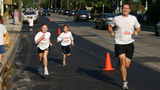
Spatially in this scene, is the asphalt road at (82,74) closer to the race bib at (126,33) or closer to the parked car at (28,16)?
the race bib at (126,33)

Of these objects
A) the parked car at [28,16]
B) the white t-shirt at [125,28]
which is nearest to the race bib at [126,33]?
the white t-shirt at [125,28]

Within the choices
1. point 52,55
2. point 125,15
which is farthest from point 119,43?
point 52,55

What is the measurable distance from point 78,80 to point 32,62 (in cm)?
336

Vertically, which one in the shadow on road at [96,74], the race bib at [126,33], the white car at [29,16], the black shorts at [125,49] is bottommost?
the shadow on road at [96,74]

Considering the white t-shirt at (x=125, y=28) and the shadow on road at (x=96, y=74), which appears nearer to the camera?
the white t-shirt at (x=125, y=28)

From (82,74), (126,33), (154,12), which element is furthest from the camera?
(154,12)

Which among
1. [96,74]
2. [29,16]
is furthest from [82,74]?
[29,16]

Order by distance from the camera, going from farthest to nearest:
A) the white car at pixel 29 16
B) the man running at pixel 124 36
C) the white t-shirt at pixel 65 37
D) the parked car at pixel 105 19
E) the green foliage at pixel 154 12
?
the white car at pixel 29 16 < the green foliage at pixel 154 12 < the parked car at pixel 105 19 < the white t-shirt at pixel 65 37 < the man running at pixel 124 36

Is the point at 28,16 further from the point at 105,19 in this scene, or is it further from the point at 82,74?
the point at 82,74

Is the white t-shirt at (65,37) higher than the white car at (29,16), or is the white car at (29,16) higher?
the white car at (29,16)

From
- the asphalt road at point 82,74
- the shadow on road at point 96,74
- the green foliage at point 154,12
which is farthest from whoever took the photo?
the green foliage at point 154,12

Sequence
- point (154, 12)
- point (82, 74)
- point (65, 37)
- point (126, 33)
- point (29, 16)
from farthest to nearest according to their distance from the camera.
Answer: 1. point (29, 16)
2. point (154, 12)
3. point (65, 37)
4. point (82, 74)
5. point (126, 33)

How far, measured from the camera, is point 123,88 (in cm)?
628

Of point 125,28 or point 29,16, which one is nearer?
point 125,28
